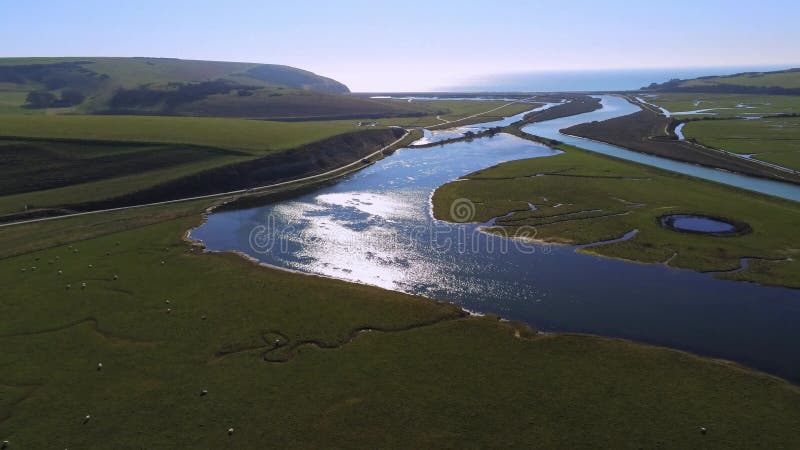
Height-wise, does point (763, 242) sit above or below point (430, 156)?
below

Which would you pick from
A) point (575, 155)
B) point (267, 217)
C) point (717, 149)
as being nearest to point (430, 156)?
point (575, 155)

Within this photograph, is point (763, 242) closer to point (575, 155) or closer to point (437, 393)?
point (437, 393)

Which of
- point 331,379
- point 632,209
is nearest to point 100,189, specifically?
point 331,379

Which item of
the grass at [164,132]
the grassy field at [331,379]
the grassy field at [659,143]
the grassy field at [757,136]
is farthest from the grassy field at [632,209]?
the grass at [164,132]

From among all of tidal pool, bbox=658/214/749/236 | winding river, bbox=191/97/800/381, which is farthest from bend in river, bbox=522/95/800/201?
winding river, bbox=191/97/800/381

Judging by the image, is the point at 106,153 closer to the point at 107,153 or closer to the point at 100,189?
the point at 107,153

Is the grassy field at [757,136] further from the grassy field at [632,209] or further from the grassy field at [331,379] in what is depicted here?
the grassy field at [331,379]

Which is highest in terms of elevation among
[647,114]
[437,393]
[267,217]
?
[647,114]
